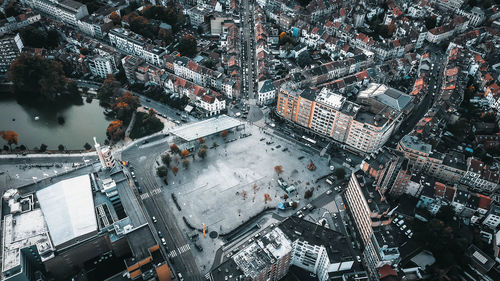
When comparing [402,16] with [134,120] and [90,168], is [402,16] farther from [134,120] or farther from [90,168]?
[90,168]

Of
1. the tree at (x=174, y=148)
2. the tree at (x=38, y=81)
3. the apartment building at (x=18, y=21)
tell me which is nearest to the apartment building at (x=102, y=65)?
the tree at (x=38, y=81)

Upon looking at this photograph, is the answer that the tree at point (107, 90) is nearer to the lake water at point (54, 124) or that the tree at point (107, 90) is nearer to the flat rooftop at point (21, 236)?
the lake water at point (54, 124)

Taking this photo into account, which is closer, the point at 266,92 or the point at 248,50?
the point at 266,92

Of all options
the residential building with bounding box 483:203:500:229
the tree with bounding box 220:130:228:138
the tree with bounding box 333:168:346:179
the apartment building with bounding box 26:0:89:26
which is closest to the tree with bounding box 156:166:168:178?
the tree with bounding box 220:130:228:138

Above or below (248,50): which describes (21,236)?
below

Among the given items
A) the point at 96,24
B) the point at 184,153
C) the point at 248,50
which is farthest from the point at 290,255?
the point at 96,24

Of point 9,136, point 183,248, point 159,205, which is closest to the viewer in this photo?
point 183,248

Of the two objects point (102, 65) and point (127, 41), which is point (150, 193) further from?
point (127, 41)
